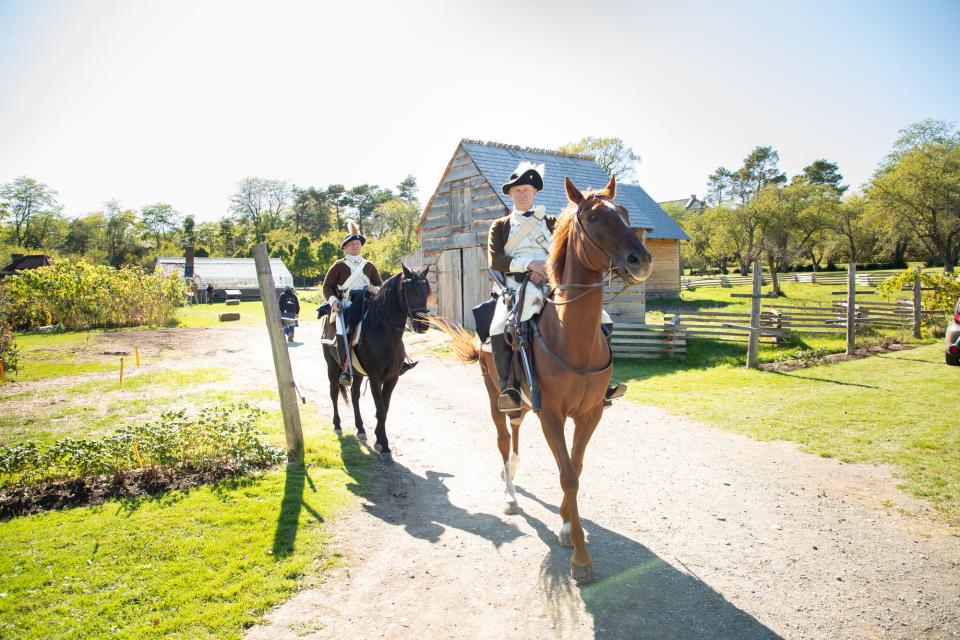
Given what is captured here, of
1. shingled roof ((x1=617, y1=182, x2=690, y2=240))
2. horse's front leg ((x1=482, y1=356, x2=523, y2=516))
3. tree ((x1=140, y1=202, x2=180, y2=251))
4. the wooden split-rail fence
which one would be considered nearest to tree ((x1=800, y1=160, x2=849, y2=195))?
the wooden split-rail fence

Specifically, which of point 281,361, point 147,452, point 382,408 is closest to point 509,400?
point 382,408

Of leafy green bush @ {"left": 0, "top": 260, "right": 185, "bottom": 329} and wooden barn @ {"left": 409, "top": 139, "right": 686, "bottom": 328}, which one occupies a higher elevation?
wooden barn @ {"left": 409, "top": 139, "right": 686, "bottom": 328}

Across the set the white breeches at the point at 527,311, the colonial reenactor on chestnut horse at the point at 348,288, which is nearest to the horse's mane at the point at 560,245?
the white breeches at the point at 527,311

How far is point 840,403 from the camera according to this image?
8648 millimetres

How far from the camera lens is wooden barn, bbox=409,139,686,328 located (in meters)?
17.0

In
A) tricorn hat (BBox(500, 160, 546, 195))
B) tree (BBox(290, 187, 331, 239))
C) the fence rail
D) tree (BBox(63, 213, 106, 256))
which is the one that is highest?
tree (BBox(290, 187, 331, 239))

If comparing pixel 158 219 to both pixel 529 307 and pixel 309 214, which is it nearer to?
pixel 309 214

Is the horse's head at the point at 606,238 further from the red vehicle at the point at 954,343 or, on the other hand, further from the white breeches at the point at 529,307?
the red vehicle at the point at 954,343

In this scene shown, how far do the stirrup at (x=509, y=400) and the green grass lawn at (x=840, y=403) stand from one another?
14.7 feet

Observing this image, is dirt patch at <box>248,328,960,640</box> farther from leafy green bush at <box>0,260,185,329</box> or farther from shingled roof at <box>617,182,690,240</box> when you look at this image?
leafy green bush at <box>0,260,185,329</box>

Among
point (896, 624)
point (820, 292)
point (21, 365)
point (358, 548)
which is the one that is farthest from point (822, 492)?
point (820, 292)

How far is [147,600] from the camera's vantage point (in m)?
3.70

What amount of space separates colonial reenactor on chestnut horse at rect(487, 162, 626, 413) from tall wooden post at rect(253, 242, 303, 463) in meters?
3.14

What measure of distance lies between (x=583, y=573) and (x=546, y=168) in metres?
17.2
